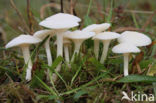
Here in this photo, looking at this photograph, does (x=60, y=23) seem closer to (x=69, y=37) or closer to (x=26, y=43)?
(x=69, y=37)

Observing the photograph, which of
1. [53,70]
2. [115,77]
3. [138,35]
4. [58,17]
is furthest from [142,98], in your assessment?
[58,17]

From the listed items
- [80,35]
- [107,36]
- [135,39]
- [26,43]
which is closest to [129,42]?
[135,39]

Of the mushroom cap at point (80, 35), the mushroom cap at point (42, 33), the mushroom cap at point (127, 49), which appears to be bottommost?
the mushroom cap at point (127, 49)

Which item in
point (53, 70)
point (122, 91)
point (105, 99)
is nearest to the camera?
point (105, 99)

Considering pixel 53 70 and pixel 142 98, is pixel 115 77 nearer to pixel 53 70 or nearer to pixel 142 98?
pixel 142 98

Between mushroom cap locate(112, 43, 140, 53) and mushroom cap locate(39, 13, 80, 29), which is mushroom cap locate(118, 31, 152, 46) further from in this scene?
mushroom cap locate(39, 13, 80, 29)

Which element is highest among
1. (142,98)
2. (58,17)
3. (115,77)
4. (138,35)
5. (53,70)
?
(58,17)

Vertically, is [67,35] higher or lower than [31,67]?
higher

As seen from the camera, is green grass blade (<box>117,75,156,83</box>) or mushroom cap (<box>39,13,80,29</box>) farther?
green grass blade (<box>117,75,156,83</box>)

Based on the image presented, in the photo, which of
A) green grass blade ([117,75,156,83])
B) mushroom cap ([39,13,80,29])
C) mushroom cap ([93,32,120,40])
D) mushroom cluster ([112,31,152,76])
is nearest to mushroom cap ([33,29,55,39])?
mushroom cap ([39,13,80,29])

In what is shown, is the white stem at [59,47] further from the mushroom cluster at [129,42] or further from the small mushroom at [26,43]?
the mushroom cluster at [129,42]

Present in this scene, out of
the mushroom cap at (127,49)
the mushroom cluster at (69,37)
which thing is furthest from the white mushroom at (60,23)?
the mushroom cap at (127,49)
